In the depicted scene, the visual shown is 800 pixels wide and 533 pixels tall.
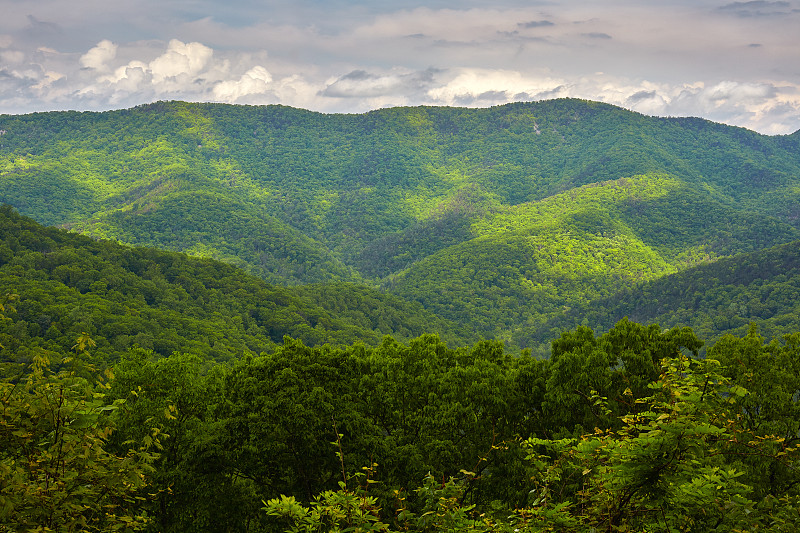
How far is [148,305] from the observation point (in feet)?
354

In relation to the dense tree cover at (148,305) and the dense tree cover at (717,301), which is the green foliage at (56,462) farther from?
the dense tree cover at (717,301)

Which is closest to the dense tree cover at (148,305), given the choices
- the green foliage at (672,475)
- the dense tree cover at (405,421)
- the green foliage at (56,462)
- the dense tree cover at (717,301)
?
the dense tree cover at (405,421)

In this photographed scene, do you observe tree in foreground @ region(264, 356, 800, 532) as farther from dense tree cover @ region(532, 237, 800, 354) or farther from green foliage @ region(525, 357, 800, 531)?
dense tree cover @ region(532, 237, 800, 354)

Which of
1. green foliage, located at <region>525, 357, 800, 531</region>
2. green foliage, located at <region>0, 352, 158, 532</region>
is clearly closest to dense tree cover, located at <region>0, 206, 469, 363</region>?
green foliage, located at <region>0, 352, 158, 532</region>

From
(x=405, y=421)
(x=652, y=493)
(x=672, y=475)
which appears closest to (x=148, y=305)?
(x=405, y=421)

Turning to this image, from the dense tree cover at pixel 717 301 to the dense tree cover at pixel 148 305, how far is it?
159 feet

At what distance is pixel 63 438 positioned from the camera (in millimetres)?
7824

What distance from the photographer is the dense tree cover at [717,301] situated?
13938cm

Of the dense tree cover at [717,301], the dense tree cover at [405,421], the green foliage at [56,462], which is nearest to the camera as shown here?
the green foliage at [56,462]

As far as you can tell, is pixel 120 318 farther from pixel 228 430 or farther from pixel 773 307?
pixel 773 307

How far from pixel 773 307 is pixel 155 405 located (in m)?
153

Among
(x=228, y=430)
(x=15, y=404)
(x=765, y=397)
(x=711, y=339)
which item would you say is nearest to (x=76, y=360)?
(x=15, y=404)

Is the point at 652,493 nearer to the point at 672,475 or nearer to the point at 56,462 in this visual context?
the point at 672,475

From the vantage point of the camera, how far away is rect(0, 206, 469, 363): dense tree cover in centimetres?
7775
